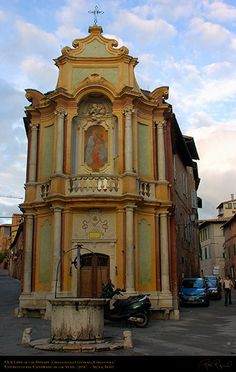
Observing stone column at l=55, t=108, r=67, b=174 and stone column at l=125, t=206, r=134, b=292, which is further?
stone column at l=55, t=108, r=67, b=174

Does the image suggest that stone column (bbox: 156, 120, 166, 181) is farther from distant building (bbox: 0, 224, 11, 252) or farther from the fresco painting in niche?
distant building (bbox: 0, 224, 11, 252)

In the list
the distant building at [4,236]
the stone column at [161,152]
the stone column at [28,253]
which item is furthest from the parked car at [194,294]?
the distant building at [4,236]

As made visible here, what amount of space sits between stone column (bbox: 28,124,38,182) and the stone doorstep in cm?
1193

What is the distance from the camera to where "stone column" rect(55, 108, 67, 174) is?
2250cm

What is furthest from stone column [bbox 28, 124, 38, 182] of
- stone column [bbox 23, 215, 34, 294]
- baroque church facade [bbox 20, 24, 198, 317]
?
stone column [bbox 23, 215, 34, 294]

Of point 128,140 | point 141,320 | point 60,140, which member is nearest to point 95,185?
point 128,140

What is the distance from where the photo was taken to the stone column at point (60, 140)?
22.5 metres

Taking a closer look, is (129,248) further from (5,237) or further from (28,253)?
(5,237)

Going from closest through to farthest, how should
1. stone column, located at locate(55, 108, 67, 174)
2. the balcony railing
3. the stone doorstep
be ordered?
the stone doorstep, the balcony railing, stone column, located at locate(55, 108, 67, 174)

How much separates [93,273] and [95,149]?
6.02 meters

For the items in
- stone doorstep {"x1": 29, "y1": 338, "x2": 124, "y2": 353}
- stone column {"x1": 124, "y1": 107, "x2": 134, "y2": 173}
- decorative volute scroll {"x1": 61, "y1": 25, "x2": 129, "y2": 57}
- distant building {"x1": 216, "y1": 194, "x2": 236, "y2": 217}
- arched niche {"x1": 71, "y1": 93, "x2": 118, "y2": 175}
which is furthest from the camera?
distant building {"x1": 216, "y1": 194, "x2": 236, "y2": 217}

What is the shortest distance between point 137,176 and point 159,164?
179 centimetres

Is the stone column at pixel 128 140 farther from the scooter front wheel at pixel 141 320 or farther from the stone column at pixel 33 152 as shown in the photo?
the scooter front wheel at pixel 141 320

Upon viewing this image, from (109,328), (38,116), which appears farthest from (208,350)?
(38,116)
